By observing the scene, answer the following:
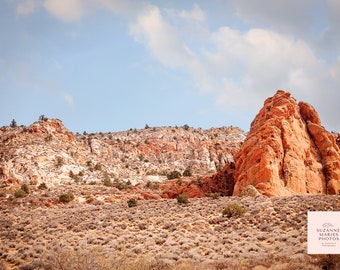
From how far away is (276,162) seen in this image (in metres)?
37.5

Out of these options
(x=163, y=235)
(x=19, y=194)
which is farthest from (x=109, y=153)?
(x=163, y=235)

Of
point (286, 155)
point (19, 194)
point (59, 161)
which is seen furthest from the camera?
point (59, 161)

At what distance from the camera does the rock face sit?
121 ft

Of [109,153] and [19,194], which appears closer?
[19,194]

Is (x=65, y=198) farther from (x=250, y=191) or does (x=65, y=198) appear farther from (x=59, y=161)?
(x=250, y=191)

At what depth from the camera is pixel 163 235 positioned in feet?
77.6

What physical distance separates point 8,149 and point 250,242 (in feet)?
163

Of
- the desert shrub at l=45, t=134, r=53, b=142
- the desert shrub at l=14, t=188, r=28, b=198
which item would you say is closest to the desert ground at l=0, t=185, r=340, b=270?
the desert shrub at l=14, t=188, r=28, b=198

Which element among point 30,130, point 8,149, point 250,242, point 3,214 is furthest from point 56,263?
point 30,130

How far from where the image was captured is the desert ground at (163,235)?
52.7 feet

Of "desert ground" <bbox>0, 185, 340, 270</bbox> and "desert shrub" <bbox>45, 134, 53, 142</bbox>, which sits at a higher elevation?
"desert shrub" <bbox>45, 134, 53, 142</bbox>

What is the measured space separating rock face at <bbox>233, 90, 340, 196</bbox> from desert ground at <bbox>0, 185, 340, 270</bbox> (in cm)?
477

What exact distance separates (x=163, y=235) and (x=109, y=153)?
2407 inches

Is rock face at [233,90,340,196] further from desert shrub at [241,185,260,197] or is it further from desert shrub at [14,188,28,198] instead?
desert shrub at [14,188,28,198]
